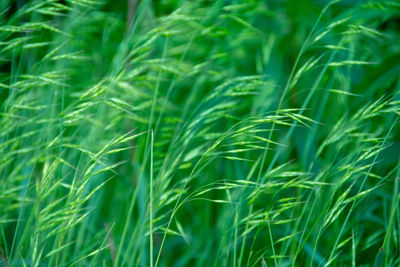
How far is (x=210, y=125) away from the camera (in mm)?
1566

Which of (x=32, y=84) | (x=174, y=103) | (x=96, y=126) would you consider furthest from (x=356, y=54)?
(x=32, y=84)

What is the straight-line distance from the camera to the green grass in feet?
3.98

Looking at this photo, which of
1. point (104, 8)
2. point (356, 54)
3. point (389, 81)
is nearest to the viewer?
point (389, 81)

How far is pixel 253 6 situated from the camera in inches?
56.8

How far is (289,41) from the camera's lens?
5.12 ft

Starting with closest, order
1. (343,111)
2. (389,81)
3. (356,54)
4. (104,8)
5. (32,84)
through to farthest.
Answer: (32,84)
(389,81)
(343,111)
(356,54)
(104,8)

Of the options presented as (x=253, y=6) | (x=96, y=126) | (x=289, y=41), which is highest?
(x=253, y=6)

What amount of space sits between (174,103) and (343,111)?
2.13 ft

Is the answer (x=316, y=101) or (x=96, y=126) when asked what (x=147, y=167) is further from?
(x=316, y=101)

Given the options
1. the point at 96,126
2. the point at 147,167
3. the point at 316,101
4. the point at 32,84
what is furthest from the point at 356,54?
the point at 32,84

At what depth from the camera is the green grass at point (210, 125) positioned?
121 cm

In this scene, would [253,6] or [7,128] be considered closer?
[7,128]

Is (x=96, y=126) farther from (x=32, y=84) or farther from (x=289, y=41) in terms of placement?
(x=289, y=41)

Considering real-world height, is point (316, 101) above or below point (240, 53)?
below
